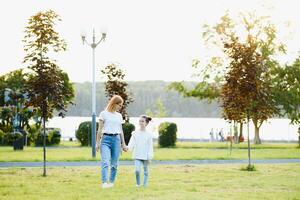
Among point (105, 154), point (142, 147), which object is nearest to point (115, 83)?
point (142, 147)

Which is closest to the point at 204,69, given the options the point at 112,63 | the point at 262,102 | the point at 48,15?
the point at 112,63

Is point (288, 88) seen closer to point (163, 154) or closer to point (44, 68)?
point (163, 154)

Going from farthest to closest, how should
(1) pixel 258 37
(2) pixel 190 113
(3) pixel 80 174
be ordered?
(2) pixel 190 113, (1) pixel 258 37, (3) pixel 80 174

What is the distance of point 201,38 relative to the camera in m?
45.8

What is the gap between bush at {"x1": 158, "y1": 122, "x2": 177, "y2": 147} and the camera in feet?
123

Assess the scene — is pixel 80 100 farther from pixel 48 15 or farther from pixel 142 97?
pixel 48 15

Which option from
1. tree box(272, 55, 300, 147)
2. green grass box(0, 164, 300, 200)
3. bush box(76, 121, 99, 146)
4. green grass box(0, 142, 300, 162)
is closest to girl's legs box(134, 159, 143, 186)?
green grass box(0, 164, 300, 200)

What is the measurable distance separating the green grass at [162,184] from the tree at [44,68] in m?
1.68

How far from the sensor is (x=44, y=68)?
1717 cm

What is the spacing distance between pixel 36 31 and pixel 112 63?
17438mm

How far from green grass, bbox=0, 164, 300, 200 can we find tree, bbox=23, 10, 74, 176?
168 cm

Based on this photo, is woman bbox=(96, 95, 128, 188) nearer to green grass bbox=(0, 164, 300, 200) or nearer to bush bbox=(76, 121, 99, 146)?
green grass bbox=(0, 164, 300, 200)

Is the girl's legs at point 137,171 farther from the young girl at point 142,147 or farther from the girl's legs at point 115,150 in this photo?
the girl's legs at point 115,150

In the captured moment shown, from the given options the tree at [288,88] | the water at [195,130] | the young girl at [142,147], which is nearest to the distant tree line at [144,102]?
the water at [195,130]
